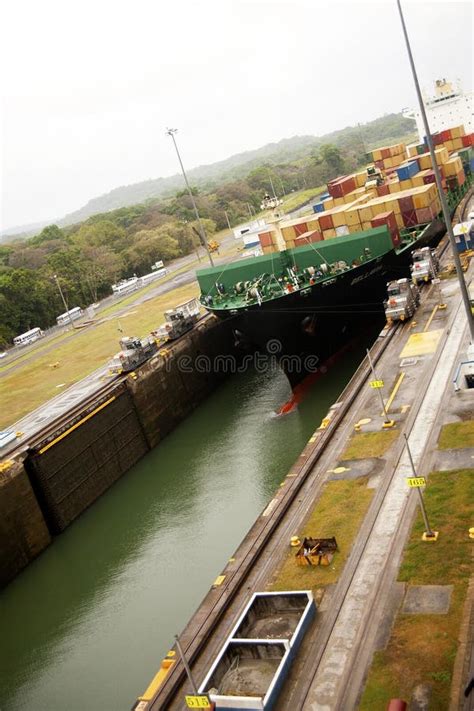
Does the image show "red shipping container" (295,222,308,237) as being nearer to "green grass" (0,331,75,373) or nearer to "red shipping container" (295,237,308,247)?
"red shipping container" (295,237,308,247)

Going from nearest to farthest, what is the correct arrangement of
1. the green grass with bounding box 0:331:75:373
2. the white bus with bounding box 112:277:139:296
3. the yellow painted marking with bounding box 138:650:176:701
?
the yellow painted marking with bounding box 138:650:176:701 < the green grass with bounding box 0:331:75:373 < the white bus with bounding box 112:277:139:296

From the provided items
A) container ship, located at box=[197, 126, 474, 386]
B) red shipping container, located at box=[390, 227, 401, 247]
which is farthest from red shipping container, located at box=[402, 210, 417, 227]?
red shipping container, located at box=[390, 227, 401, 247]

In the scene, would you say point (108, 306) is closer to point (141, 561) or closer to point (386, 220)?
point (386, 220)

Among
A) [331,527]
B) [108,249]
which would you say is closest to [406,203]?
[331,527]

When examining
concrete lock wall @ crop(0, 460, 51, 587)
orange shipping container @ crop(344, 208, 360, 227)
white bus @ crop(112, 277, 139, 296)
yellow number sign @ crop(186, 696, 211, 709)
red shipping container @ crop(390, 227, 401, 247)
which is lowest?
concrete lock wall @ crop(0, 460, 51, 587)

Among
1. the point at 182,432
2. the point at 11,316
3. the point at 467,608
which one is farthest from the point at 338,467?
the point at 11,316

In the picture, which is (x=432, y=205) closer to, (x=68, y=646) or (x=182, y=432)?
(x=182, y=432)
